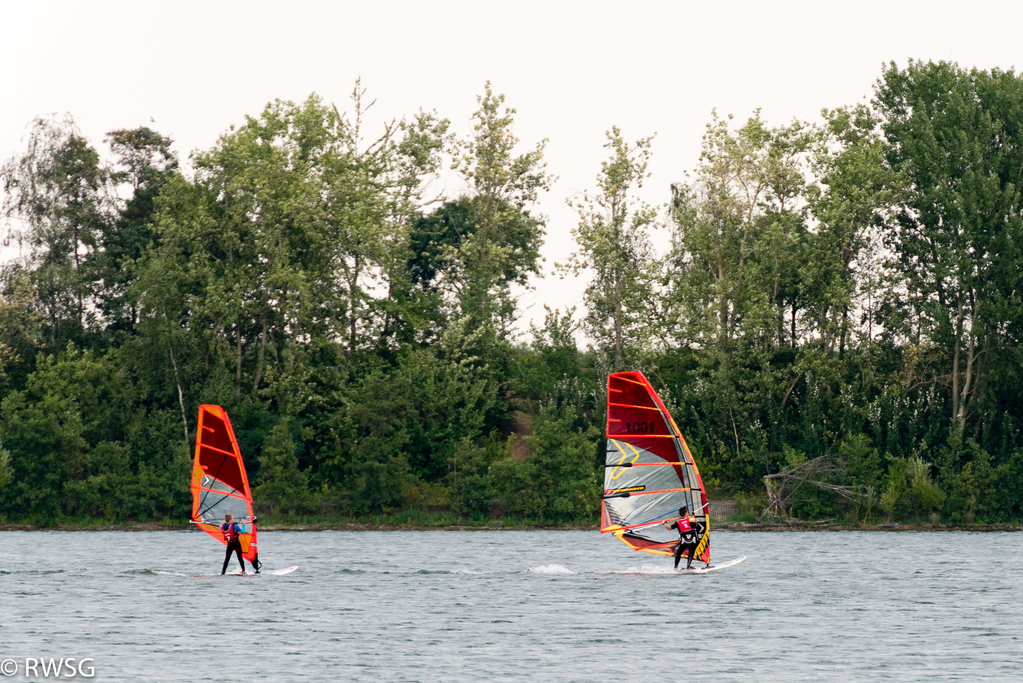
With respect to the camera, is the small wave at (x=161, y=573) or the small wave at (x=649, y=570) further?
the small wave at (x=161, y=573)

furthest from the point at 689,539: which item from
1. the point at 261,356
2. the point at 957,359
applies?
the point at 261,356

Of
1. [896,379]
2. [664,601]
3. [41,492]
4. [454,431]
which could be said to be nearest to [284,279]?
[454,431]

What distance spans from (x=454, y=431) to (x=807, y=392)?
1774cm

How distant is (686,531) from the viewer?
34.3 meters

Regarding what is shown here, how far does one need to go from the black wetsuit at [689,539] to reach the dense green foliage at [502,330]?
2535cm

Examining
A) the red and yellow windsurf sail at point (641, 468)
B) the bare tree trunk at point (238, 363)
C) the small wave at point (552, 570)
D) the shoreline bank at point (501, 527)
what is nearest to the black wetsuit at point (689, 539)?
the red and yellow windsurf sail at point (641, 468)

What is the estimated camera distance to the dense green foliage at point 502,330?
60.6 m

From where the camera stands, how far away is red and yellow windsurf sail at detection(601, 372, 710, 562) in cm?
3372

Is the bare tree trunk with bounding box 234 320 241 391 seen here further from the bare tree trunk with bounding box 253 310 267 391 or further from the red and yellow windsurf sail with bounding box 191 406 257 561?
the red and yellow windsurf sail with bounding box 191 406 257 561

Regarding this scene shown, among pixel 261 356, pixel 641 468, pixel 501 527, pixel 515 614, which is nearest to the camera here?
pixel 515 614

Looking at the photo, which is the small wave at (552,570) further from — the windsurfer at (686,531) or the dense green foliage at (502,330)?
the dense green foliage at (502,330)

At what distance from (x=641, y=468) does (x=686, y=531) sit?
7.15 ft

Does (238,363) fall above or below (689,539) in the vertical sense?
above

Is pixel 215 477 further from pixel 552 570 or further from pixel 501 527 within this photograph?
pixel 501 527
